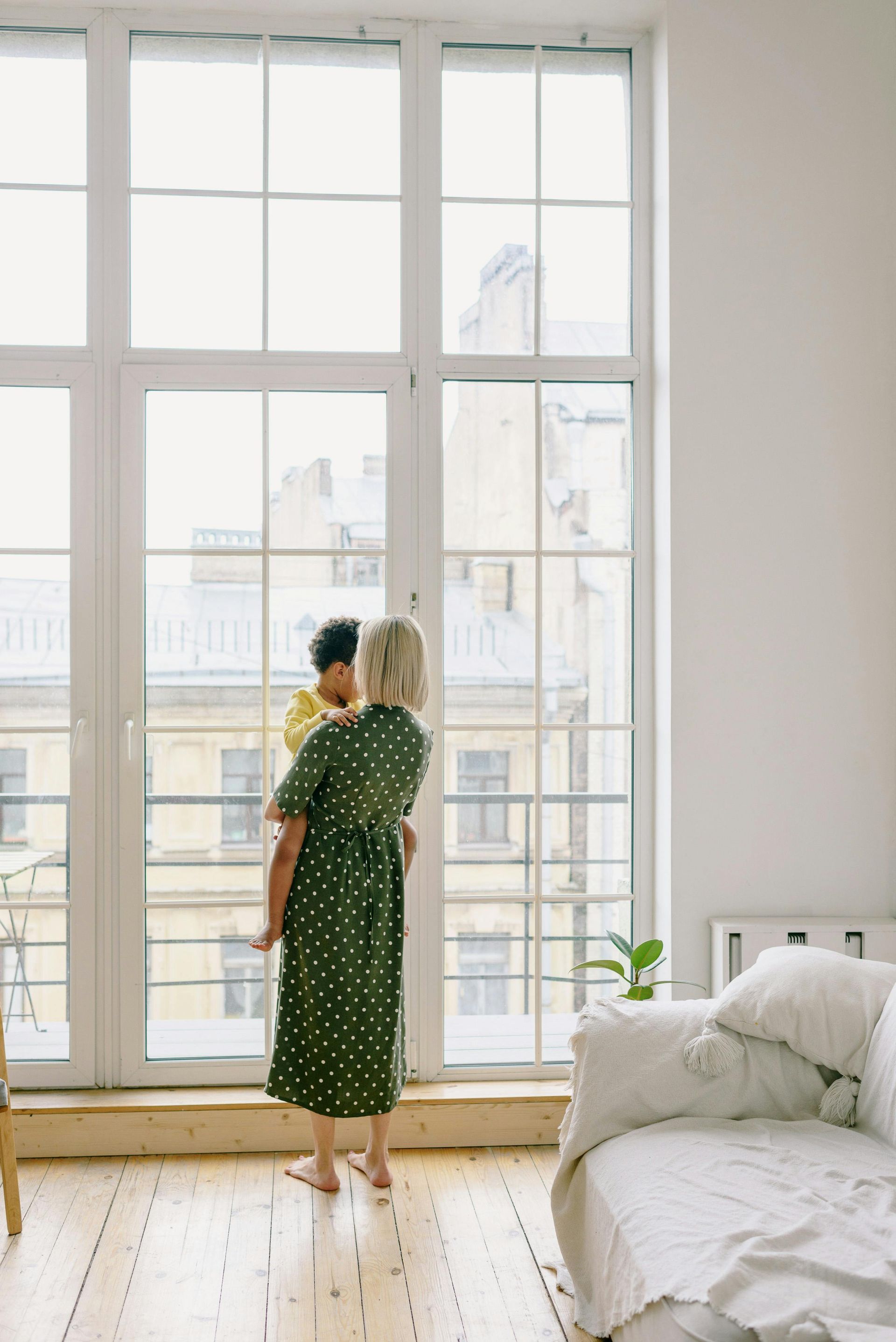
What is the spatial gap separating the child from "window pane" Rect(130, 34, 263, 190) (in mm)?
1396

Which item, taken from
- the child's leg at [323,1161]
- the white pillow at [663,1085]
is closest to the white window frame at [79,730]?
the child's leg at [323,1161]

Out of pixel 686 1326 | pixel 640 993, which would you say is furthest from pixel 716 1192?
pixel 640 993

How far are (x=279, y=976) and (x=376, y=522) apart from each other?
1298mm

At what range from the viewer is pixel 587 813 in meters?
2.99

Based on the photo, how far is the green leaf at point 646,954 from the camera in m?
2.74

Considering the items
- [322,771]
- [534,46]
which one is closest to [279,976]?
[322,771]

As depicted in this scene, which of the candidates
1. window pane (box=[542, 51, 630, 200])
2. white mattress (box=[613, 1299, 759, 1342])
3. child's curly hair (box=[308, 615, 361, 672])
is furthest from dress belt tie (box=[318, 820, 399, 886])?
window pane (box=[542, 51, 630, 200])

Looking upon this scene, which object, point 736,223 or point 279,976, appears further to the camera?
point 736,223

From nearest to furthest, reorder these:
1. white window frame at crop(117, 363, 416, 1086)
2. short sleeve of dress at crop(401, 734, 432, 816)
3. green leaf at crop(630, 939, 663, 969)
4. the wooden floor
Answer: the wooden floor → short sleeve of dress at crop(401, 734, 432, 816) → green leaf at crop(630, 939, 663, 969) → white window frame at crop(117, 363, 416, 1086)

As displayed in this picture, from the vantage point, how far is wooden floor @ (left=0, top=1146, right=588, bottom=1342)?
1957 millimetres

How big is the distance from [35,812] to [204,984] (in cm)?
70

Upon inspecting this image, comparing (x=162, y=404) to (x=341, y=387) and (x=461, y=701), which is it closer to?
(x=341, y=387)

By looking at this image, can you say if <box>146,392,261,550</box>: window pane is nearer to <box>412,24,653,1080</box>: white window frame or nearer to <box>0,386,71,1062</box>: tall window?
<box>0,386,71,1062</box>: tall window

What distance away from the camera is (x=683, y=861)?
282 centimetres
